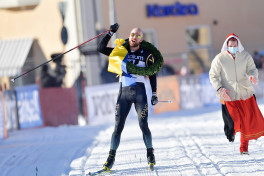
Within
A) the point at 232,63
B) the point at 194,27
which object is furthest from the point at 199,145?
the point at 194,27

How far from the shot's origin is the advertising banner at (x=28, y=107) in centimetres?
1368

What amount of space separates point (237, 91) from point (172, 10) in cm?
1535

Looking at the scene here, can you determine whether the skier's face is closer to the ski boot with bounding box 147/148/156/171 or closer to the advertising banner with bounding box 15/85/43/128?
the ski boot with bounding box 147/148/156/171

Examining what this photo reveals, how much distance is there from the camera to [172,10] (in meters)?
22.0

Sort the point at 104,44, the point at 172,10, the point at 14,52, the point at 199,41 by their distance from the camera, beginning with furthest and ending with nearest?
the point at 14,52
the point at 199,41
the point at 172,10
the point at 104,44

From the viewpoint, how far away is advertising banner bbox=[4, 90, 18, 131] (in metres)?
13.5

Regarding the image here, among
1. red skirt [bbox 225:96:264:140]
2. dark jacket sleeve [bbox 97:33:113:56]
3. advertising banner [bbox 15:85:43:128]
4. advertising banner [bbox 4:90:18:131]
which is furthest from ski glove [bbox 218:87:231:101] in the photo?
advertising banner [bbox 4:90:18:131]

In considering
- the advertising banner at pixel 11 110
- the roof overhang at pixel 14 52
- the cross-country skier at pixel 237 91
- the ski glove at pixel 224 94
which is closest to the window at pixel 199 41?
the roof overhang at pixel 14 52

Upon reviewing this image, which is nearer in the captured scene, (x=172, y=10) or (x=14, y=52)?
(x=172, y=10)

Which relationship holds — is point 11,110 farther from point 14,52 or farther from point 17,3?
point 17,3

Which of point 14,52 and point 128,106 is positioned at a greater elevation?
point 14,52

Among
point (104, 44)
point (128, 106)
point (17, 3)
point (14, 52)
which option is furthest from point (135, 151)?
point (17, 3)

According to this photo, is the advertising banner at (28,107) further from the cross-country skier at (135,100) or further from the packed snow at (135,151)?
the cross-country skier at (135,100)

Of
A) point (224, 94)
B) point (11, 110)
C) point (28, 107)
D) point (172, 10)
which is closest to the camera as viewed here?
point (224, 94)
